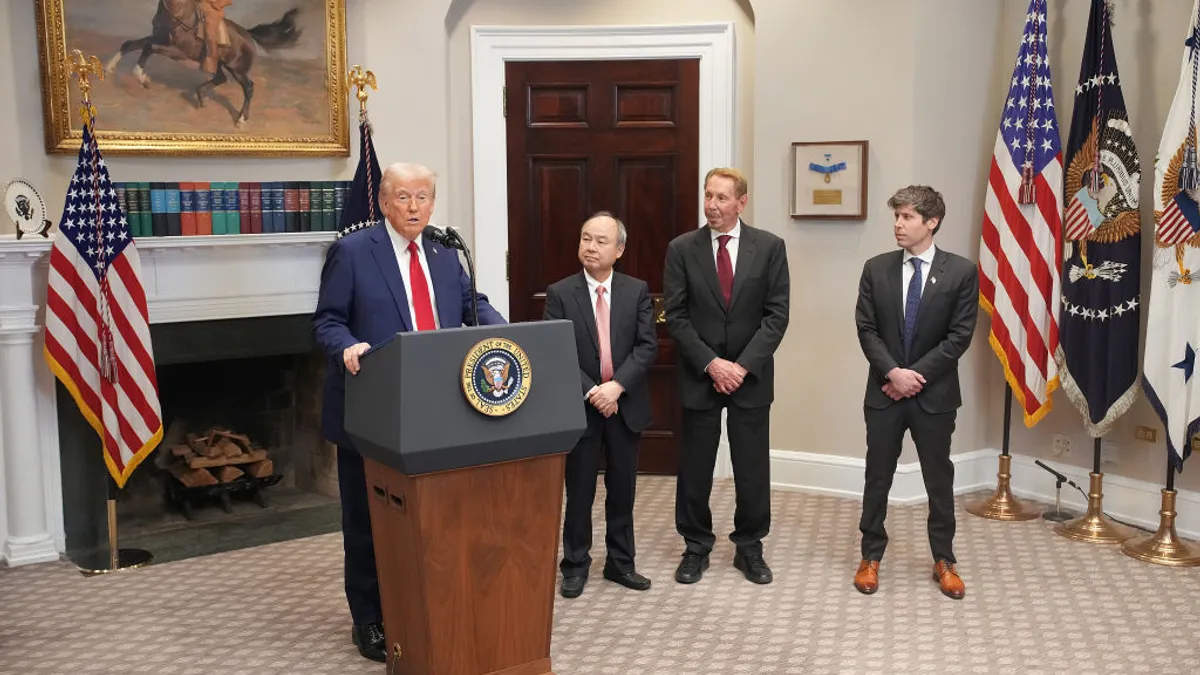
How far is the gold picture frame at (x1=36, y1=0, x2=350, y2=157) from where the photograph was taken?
196 inches

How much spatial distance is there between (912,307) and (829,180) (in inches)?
59.5

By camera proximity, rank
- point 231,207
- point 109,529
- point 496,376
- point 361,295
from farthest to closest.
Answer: point 231,207 < point 109,529 < point 361,295 < point 496,376

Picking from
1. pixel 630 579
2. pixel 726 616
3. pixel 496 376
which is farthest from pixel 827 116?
pixel 496 376

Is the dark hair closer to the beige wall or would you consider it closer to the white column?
the beige wall

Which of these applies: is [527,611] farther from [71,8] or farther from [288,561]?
[71,8]

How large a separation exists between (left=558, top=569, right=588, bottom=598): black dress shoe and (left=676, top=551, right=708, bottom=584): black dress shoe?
408mm

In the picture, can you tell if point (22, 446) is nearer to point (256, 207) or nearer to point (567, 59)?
point (256, 207)

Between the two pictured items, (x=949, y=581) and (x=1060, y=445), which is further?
(x=1060, y=445)

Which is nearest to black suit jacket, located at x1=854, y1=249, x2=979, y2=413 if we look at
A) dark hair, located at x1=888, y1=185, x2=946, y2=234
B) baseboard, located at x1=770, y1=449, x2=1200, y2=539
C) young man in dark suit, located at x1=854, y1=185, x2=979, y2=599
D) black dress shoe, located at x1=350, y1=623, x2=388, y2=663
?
young man in dark suit, located at x1=854, y1=185, x2=979, y2=599

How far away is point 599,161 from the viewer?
6191mm

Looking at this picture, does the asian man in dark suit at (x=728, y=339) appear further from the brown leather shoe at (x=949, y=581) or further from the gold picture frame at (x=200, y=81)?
the gold picture frame at (x=200, y=81)

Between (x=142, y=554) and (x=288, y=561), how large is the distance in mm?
664

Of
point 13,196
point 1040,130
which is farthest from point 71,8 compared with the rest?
point 1040,130

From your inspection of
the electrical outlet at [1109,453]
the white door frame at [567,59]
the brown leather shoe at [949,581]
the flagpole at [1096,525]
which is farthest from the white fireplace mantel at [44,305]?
the electrical outlet at [1109,453]
